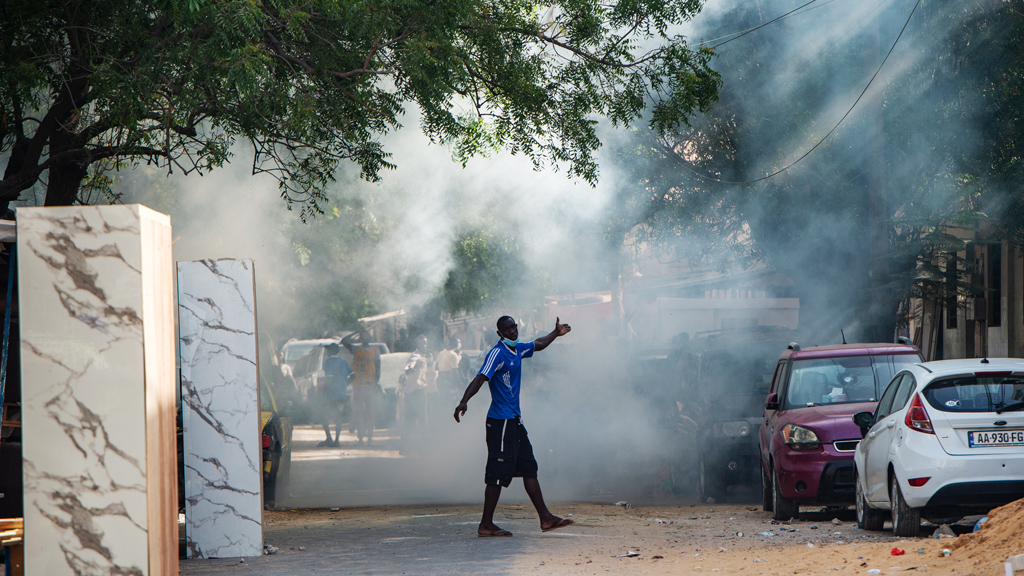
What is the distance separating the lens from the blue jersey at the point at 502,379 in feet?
24.9

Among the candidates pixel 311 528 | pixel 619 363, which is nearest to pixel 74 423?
pixel 311 528

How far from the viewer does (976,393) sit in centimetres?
702

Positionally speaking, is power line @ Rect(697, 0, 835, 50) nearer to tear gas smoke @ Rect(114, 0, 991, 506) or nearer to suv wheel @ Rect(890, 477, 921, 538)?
tear gas smoke @ Rect(114, 0, 991, 506)

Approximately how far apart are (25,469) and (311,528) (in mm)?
4273

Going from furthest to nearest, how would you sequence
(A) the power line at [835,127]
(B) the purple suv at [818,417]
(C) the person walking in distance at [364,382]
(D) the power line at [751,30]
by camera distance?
(C) the person walking in distance at [364,382] < (D) the power line at [751,30] < (A) the power line at [835,127] < (B) the purple suv at [818,417]

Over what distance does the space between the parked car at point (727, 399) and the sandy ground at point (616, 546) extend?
1.38 m

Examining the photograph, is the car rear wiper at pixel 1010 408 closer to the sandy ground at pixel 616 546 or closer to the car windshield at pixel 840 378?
the sandy ground at pixel 616 546

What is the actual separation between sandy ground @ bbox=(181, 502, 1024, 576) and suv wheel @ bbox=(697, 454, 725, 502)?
135 cm

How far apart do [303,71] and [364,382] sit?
9544 mm

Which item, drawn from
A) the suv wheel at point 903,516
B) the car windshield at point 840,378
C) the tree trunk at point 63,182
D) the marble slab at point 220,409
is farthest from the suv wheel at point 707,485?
the tree trunk at point 63,182

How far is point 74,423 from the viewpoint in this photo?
4.73 m

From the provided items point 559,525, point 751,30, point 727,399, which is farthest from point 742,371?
point 751,30

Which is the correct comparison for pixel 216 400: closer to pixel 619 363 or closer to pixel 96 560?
pixel 96 560

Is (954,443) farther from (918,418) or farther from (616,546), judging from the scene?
(616,546)
